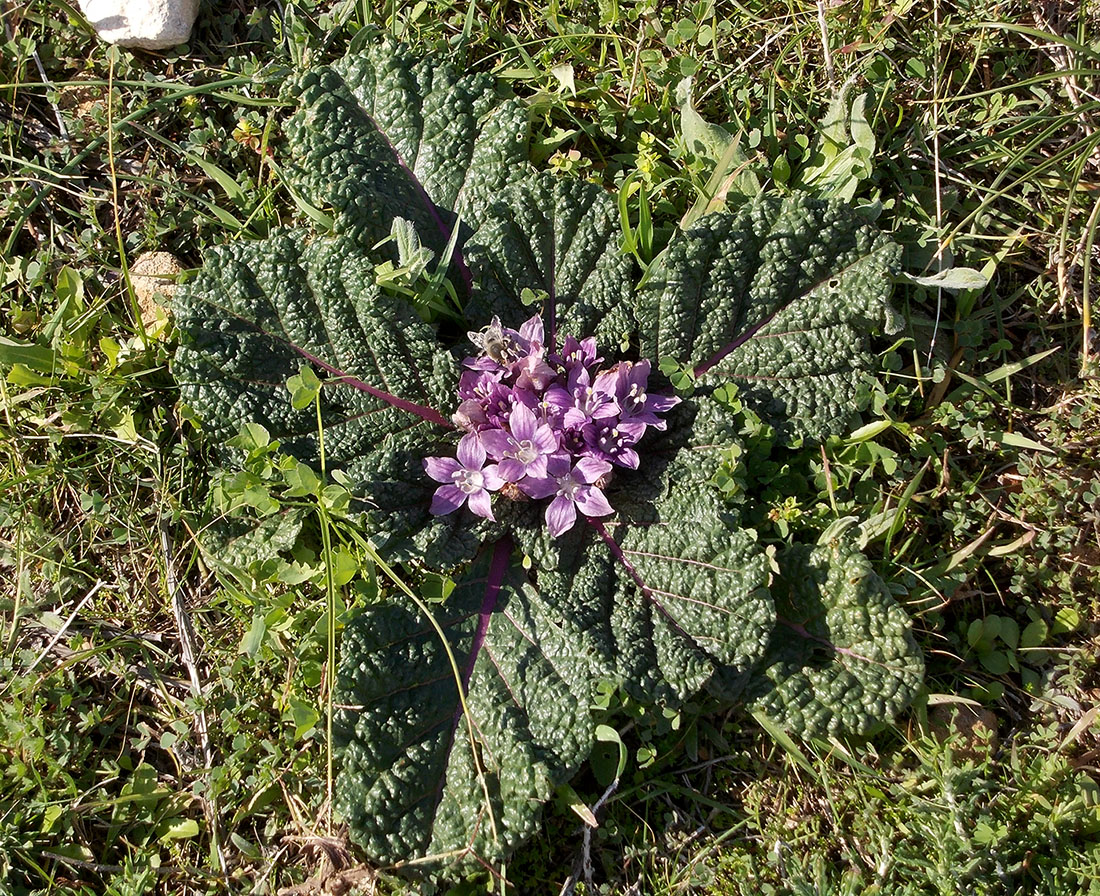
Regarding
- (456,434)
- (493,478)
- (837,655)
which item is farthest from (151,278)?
(837,655)

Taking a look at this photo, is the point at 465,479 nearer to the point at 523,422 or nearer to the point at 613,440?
the point at 523,422

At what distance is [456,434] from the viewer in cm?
298

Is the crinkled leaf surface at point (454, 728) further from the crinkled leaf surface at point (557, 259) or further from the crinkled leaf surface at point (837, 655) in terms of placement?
the crinkled leaf surface at point (557, 259)

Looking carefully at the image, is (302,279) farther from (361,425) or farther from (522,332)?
(522,332)

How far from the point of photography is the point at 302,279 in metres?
2.85

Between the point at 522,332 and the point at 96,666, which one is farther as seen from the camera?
the point at 96,666

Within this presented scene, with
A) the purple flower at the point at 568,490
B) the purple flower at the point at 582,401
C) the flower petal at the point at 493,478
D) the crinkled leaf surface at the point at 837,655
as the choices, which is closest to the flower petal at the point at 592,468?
the purple flower at the point at 568,490

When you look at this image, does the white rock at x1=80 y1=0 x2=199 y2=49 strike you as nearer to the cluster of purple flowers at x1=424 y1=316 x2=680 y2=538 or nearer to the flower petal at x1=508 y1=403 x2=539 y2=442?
the cluster of purple flowers at x1=424 y1=316 x2=680 y2=538

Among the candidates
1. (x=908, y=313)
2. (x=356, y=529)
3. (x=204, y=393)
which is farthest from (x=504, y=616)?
(x=908, y=313)

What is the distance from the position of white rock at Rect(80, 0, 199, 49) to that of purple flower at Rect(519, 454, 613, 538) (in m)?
2.18

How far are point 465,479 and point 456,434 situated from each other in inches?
8.2

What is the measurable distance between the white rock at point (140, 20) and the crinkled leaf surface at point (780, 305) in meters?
2.02

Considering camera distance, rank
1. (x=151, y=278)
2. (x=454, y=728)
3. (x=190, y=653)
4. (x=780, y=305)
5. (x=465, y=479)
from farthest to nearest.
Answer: (x=151, y=278)
(x=190, y=653)
(x=780, y=305)
(x=465, y=479)
(x=454, y=728)

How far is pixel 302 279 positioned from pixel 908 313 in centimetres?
196
